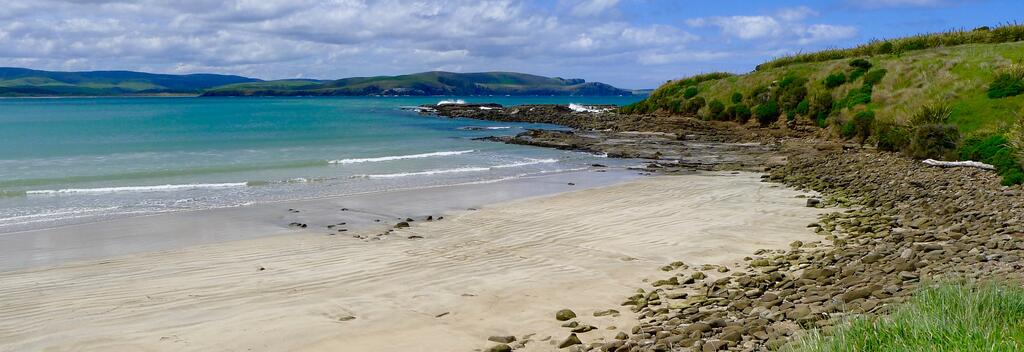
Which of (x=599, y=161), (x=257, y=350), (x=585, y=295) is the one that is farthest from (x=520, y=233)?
(x=599, y=161)

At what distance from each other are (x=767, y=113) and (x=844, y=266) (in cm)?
2876

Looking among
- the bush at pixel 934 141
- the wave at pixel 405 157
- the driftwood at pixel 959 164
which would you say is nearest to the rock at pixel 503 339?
the driftwood at pixel 959 164

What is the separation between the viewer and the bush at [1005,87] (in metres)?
24.5

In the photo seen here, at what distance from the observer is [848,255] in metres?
10.4

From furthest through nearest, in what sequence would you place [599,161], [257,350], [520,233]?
[599,161] < [520,233] < [257,350]

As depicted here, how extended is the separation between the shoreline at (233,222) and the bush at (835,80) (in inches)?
740

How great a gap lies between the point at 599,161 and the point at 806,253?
17495 mm

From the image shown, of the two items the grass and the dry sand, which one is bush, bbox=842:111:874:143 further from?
the grass

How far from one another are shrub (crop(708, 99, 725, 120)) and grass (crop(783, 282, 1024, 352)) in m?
35.7

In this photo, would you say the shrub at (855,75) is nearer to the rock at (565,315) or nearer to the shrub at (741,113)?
the shrub at (741,113)

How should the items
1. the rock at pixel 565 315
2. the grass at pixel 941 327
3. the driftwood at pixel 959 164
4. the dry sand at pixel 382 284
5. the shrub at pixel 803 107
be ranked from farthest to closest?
the shrub at pixel 803 107 → the driftwood at pixel 959 164 → the rock at pixel 565 315 → the dry sand at pixel 382 284 → the grass at pixel 941 327

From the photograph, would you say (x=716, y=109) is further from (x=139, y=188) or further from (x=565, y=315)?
(x=565, y=315)

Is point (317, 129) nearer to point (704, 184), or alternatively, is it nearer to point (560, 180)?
point (560, 180)

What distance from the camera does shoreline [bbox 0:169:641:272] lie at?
1289 centimetres
